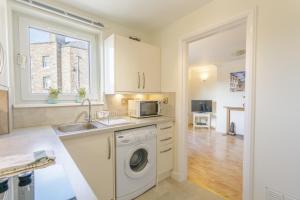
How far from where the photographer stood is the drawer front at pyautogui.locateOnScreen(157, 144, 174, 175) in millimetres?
2127

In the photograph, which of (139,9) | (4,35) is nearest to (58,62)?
(4,35)

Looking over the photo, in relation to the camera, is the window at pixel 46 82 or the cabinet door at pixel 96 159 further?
the window at pixel 46 82

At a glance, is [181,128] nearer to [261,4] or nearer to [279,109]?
[279,109]

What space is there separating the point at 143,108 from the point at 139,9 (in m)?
1.37

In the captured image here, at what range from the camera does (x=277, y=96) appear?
1303 millimetres

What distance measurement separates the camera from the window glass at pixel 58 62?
5.77 feet

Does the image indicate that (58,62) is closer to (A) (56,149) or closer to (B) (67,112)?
(B) (67,112)

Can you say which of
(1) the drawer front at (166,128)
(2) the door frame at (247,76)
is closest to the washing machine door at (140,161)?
(1) the drawer front at (166,128)

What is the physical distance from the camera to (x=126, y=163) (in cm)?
172

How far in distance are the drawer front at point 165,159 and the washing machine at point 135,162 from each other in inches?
4.4

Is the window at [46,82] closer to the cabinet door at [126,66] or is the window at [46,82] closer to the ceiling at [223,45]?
the cabinet door at [126,66]

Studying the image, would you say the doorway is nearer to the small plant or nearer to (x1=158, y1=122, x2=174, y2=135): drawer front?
(x1=158, y1=122, x2=174, y2=135): drawer front

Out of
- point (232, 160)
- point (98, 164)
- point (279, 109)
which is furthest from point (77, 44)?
point (232, 160)

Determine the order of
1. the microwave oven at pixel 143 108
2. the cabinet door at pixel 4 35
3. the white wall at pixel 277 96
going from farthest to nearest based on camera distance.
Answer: the microwave oven at pixel 143 108
the cabinet door at pixel 4 35
the white wall at pixel 277 96
